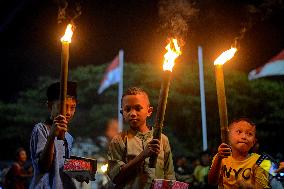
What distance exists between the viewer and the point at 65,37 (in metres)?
3.87

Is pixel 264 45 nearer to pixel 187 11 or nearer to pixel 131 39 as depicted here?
pixel 131 39

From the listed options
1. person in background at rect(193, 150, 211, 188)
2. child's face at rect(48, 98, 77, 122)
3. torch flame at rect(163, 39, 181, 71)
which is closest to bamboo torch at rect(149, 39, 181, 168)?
torch flame at rect(163, 39, 181, 71)

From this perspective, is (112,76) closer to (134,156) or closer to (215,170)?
(215,170)

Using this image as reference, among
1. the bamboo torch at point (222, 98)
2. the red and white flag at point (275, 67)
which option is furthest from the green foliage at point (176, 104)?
the bamboo torch at point (222, 98)

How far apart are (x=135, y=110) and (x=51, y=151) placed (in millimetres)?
938

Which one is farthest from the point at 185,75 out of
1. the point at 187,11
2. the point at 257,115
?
the point at 187,11

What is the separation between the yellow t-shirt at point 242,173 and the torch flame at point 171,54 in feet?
4.85

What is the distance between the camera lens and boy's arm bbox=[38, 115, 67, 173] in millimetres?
3670

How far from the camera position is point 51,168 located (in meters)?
3.96

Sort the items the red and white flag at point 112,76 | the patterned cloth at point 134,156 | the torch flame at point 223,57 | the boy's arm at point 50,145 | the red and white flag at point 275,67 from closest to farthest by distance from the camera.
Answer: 1. the boy's arm at point 50,145
2. the patterned cloth at point 134,156
3. the torch flame at point 223,57
4. the red and white flag at point 275,67
5. the red and white flag at point 112,76

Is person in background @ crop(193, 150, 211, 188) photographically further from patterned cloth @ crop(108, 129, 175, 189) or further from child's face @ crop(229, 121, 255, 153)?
patterned cloth @ crop(108, 129, 175, 189)

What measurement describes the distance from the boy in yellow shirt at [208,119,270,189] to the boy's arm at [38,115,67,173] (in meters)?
1.65

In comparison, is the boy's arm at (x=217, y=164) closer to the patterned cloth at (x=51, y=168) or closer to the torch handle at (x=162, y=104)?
the torch handle at (x=162, y=104)

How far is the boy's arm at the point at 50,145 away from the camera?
144 inches
